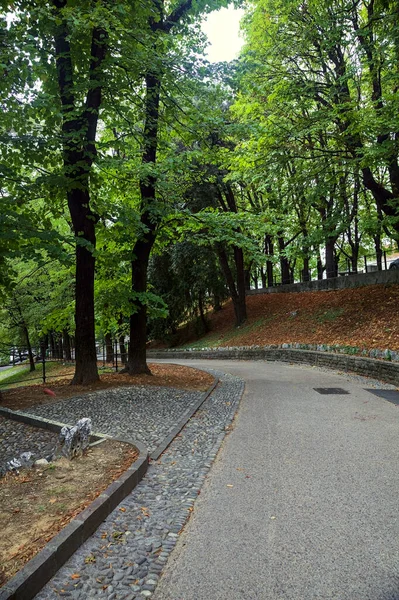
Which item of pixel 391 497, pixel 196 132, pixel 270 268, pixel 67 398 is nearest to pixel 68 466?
pixel 391 497

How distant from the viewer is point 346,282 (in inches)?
771

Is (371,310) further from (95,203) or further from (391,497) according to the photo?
(391,497)

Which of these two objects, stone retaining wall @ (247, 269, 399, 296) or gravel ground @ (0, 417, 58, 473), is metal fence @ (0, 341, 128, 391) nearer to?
gravel ground @ (0, 417, 58, 473)

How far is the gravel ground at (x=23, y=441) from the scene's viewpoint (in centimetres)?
477

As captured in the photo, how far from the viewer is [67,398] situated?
8102 mm

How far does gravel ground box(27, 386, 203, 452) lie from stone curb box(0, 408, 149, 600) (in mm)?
→ 1290

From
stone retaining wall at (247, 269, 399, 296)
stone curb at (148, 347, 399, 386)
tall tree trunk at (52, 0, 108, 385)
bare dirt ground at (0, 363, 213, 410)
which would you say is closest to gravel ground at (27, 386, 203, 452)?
bare dirt ground at (0, 363, 213, 410)

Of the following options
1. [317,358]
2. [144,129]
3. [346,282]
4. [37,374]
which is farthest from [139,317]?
[37,374]

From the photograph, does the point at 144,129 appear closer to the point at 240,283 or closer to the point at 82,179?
the point at 82,179

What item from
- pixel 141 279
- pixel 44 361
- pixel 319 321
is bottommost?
pixel 44 361

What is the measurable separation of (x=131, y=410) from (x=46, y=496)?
3.67 metres

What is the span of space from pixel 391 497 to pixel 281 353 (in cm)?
1270

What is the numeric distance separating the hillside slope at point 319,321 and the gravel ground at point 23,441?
8.76 metres

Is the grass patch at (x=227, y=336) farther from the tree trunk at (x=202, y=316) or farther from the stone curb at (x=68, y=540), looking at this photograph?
the stone curb at (x=68, y=540)
